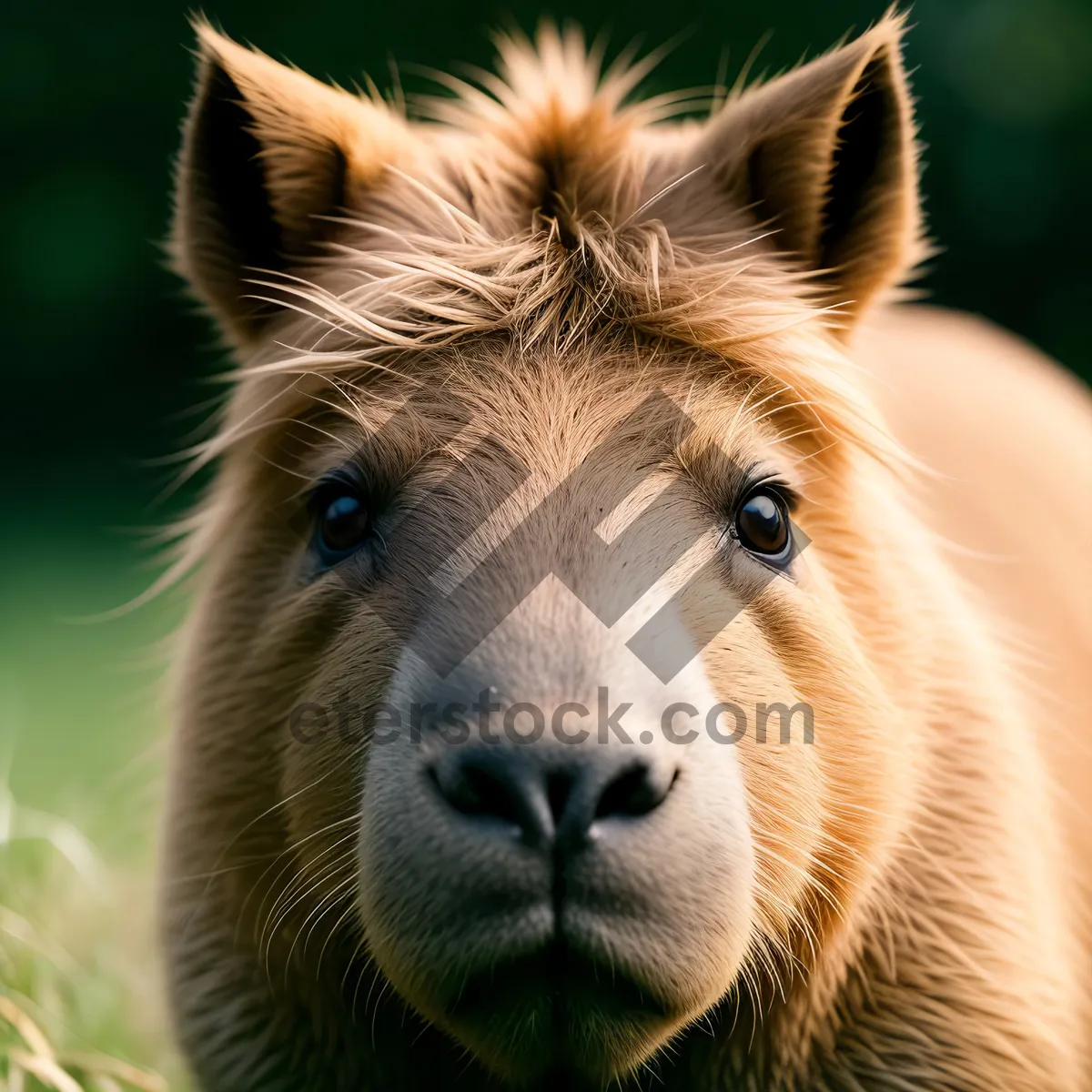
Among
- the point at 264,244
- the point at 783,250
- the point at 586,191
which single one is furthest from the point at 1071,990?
the point at 264,244

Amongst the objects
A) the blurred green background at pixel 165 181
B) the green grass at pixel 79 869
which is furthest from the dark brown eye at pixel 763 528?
the blurred green background at pixel 165 181

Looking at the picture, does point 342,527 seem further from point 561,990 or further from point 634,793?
point 561,990

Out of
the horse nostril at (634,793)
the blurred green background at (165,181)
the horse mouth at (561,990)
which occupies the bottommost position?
the horse mouth at (561,990)

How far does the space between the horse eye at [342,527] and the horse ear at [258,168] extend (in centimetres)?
48

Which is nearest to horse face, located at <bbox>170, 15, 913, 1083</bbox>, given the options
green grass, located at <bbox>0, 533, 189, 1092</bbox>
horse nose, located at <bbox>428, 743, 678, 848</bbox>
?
horse nose, located at <bbox>428, 743, 678, 848</bbox>

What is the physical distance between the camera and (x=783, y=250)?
314cm

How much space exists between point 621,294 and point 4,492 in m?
8.84

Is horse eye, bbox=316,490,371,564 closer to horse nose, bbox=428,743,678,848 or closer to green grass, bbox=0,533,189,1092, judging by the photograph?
horse nose, bbox=428,743,678,848

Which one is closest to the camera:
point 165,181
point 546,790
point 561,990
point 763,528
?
point 546,790

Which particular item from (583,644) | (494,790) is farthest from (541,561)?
(494,790)

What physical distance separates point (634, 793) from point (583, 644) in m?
0.27

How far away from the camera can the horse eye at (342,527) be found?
2901 millimetres

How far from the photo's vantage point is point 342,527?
2932 mm

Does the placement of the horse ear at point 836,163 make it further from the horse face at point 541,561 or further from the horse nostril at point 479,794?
the horse nostril at point 479,794
